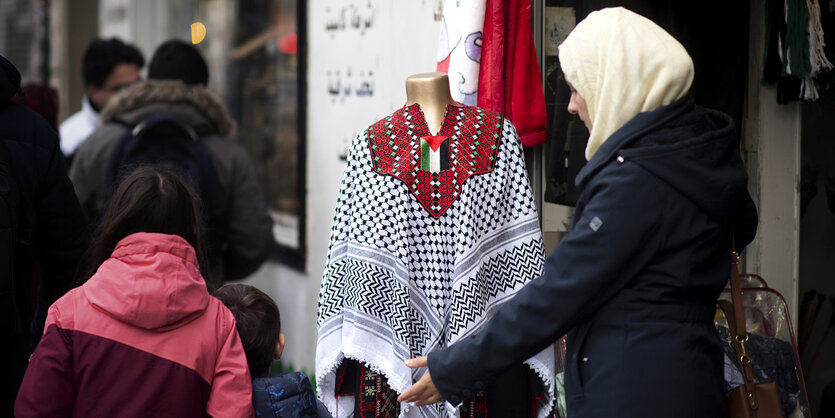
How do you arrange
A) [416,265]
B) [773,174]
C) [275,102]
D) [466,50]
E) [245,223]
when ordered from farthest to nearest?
1. [275,102]
2. [245,223]
3. [773,174]
4. [466,50]
5. [416,265]

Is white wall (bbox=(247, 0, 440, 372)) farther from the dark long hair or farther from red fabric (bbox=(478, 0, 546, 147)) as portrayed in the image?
the dark long hair

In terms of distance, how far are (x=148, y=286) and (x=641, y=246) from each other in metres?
1.21

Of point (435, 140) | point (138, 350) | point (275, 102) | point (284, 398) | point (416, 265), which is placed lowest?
point (284, 398)

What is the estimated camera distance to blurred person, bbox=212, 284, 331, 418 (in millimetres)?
2623

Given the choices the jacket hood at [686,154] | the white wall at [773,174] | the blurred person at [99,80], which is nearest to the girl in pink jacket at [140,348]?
the jacket hood at [686,154]

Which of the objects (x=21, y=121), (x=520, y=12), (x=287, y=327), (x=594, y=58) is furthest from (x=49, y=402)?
(x=287, y=327)

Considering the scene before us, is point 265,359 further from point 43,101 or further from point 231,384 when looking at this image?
point 43,101

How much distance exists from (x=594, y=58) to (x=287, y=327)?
14.6ft

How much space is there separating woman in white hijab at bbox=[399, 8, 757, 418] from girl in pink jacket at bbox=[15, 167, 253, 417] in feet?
2.54

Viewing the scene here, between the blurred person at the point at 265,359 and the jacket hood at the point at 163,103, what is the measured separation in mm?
2160

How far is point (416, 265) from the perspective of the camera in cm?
296

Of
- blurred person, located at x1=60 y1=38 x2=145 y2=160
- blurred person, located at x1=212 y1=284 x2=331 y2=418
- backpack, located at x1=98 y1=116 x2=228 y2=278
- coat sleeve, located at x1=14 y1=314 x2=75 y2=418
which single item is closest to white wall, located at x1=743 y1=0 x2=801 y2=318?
blurred person, located at x1=212 y1=284 x2=331 y2=418

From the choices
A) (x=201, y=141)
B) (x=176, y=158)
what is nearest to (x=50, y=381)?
(x=176, y=158)

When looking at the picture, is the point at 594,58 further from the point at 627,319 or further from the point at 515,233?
the point at 515,233
